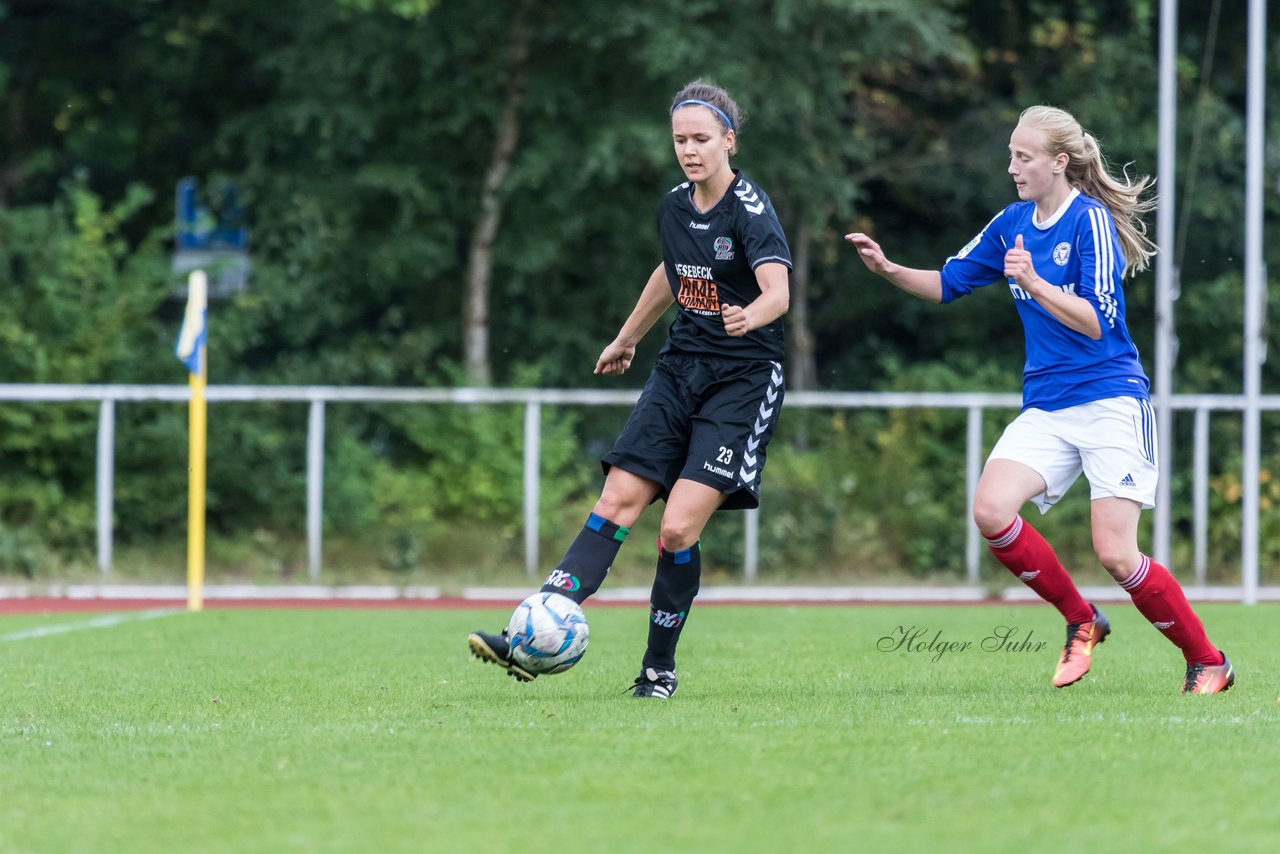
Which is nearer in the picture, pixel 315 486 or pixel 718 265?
pixel 718 265

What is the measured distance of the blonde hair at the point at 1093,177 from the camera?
250 inches

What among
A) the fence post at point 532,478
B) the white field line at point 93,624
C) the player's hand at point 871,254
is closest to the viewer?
the player's hand at point 871,254

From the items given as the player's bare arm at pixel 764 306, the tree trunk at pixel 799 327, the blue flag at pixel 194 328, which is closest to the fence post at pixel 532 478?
the blue flag at pixel 194 328

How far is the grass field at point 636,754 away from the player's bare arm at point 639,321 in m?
1.23

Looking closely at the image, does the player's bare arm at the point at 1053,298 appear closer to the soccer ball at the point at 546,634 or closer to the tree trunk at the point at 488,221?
the soccer ball at the point at 546,634

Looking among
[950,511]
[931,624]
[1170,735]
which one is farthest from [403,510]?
[1170,735]

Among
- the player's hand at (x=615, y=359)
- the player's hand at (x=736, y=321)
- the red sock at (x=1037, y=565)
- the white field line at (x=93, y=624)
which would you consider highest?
the player's hand at (x=736, y=321)

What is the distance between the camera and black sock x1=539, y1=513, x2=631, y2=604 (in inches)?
238

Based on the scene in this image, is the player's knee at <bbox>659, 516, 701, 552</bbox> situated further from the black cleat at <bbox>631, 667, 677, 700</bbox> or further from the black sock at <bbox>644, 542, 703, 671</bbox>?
the black cleat at <bbox>631, 667, 677, 700</bbox>

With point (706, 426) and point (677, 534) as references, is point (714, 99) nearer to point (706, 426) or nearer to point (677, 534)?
point (706, 426)

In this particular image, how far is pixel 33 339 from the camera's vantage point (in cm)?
1521

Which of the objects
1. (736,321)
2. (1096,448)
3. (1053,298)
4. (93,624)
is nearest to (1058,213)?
(1053,298)

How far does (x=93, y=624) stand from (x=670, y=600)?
582cm

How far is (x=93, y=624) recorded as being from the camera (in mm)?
10953
